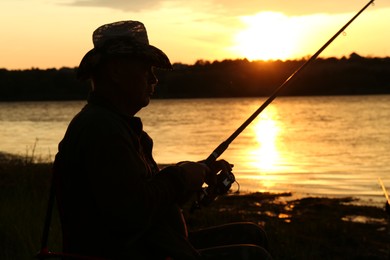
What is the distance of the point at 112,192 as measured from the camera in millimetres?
2541

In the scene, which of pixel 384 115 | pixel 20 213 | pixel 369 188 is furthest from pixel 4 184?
pixel 384 115

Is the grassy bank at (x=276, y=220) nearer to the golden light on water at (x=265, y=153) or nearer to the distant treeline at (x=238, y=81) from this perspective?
the golden light on water at (x=265, y=153)

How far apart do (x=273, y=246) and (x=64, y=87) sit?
73121mm

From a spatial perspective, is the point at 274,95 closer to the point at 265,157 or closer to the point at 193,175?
the point at 193,175

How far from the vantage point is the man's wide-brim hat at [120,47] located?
282cm

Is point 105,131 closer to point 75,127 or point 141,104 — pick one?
point 75,127

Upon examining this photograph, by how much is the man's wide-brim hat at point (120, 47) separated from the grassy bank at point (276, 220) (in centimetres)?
295

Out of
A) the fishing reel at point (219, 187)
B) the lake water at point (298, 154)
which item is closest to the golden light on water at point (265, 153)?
the lake water at point (298, 154)

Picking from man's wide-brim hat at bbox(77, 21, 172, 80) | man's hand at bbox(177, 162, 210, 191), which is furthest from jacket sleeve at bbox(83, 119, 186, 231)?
man's wide-brim hat at bbox(77, 21, 172, 80)

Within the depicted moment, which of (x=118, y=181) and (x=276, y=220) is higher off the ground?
(x=118, y=181)

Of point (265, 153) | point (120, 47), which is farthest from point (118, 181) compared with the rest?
point (265, 153)

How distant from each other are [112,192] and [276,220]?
783cm

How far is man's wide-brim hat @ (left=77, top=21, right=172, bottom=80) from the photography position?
2816 mm

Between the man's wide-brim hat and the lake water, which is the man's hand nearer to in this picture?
the man's wide-brim hat
